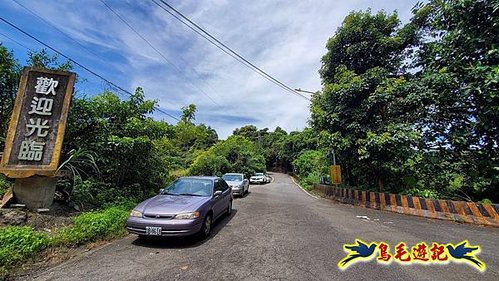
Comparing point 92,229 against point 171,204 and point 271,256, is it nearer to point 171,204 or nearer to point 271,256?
point 171,204

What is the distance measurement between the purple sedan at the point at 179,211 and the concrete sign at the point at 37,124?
112 inches

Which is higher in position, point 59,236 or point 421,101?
point 421,101

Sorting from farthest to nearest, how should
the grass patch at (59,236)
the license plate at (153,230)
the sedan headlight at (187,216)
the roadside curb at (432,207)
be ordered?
the roadside curb at (432,207) < the sedan headlight at (187,216) < the license plate at (153,230) < the grass patch at (59,236)

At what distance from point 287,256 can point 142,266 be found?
2500mm

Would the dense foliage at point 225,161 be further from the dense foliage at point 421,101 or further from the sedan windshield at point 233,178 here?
the dense foliage at point 421,101

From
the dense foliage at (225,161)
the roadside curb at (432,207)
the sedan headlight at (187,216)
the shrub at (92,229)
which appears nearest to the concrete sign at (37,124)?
the shrub at (92,229)

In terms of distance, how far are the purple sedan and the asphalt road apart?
0.36 meters

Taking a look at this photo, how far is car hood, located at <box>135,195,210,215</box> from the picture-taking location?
200 inches

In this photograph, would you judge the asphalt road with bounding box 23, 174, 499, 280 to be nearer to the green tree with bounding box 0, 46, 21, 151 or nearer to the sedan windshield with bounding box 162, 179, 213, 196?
the sedan windshield with bounding box 162, 179, 213, 196

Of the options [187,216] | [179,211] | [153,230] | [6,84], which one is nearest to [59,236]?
[153,230]

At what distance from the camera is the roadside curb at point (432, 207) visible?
299 inches

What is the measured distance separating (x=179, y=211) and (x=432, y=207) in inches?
347

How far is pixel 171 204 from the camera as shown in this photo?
5.40 metres

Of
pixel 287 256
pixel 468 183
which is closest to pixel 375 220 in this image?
pixel 468 183
